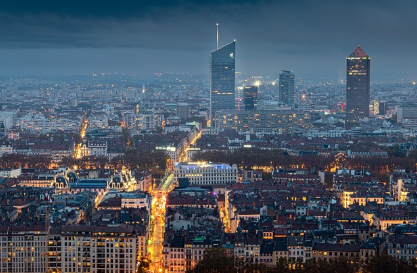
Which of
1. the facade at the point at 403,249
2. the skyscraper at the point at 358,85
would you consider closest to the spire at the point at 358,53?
the skyscraper at the point at 358,85

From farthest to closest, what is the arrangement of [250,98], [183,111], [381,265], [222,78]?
[222,78] → [183,111] → [250,98] → [381,265]

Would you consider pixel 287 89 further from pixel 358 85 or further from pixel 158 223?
pixel 158 223

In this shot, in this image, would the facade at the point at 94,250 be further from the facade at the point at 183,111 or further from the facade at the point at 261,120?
the facade at the point at 183,111

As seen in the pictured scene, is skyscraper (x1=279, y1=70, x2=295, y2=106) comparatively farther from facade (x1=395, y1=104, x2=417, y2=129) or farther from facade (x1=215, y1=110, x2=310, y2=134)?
facade (x1=215, y1=110, x2=310, y2=134)

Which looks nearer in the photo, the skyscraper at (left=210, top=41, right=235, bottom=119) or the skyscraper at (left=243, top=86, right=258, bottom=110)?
the skyscraper at (left=243, top=86, right=258, bottom=110)

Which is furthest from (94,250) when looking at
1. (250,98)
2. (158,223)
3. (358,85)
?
(358,85)

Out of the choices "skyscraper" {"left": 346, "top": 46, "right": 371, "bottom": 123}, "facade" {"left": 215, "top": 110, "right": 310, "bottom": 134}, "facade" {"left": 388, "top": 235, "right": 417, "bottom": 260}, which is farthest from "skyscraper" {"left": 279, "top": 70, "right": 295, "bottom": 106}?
"facade" {"left": 388, "top": 235, "right": 417, "bottom": 260}
